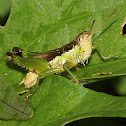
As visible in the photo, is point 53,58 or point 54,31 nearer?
point 54,31

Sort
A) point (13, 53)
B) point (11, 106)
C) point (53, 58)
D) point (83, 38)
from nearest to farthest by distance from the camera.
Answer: point (11, 106), point (13, 53), point (83, 38), point (53, 58)

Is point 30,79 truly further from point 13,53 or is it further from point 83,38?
point 83,38

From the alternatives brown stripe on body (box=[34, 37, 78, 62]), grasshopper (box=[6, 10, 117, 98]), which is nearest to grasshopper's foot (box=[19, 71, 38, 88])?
grasshopper (box=[6, 10, 117, 98])

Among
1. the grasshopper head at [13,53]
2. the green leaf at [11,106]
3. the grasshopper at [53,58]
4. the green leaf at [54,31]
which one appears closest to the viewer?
the green leaf at [11,106]

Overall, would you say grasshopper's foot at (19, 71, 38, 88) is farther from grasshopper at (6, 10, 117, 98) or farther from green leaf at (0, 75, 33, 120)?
green leaf at (0, 75, 33, 120)

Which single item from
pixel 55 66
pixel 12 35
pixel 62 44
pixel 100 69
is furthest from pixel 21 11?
pixel 100 69

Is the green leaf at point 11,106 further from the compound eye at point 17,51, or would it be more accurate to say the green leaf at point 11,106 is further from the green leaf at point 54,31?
the compound eye at point 17,51

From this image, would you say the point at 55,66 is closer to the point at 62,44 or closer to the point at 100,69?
the point at 62,44

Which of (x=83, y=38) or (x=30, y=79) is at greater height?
(x=83, y=38)

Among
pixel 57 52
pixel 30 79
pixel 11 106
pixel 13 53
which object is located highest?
pixel 57 52

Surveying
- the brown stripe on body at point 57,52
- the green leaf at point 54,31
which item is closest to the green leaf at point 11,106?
the green leaf at point 54,31

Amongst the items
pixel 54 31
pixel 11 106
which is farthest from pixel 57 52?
pixel 11 106
